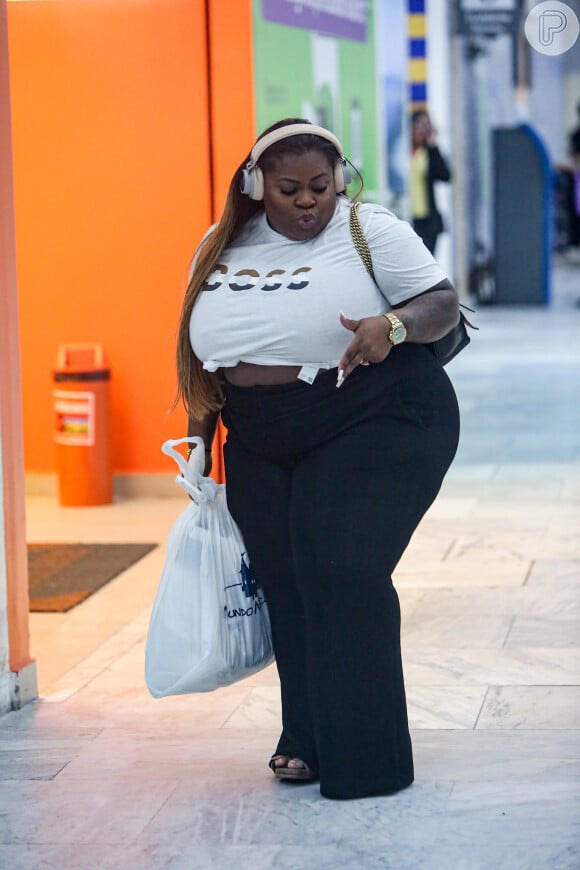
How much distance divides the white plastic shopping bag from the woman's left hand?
57cm

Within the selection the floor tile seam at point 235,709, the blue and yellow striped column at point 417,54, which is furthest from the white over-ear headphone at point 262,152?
the blue and yellow striped column at point 417,54

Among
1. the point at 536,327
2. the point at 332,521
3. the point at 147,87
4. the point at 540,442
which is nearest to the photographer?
the point at 332,521

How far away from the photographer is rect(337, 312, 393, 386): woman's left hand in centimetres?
314

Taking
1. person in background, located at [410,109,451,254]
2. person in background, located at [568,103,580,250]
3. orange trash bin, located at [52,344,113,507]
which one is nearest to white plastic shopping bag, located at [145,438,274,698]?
orange trash bin, located at [52,344,113,507]

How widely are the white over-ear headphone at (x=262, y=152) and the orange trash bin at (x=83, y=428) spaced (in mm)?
4327

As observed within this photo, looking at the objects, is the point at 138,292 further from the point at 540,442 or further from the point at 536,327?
the point at 536,327

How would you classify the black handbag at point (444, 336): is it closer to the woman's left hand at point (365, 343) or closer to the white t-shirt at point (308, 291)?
the white t-shirt at point (308, 291)

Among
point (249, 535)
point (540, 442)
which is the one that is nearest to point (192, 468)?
point (249, 535)

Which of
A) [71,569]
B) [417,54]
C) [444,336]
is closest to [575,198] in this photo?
[417,54]

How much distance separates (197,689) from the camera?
3572 millimetres

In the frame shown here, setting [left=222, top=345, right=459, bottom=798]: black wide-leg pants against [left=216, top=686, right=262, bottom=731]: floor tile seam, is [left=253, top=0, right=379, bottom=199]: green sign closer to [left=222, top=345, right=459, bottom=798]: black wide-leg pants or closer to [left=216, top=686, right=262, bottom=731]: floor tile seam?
[left=216, top=686, right=262, bottom=731]: floor tile seam

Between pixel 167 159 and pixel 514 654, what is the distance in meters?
3.65

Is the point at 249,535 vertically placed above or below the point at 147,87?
below

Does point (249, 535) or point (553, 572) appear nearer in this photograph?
point (249, 535)
